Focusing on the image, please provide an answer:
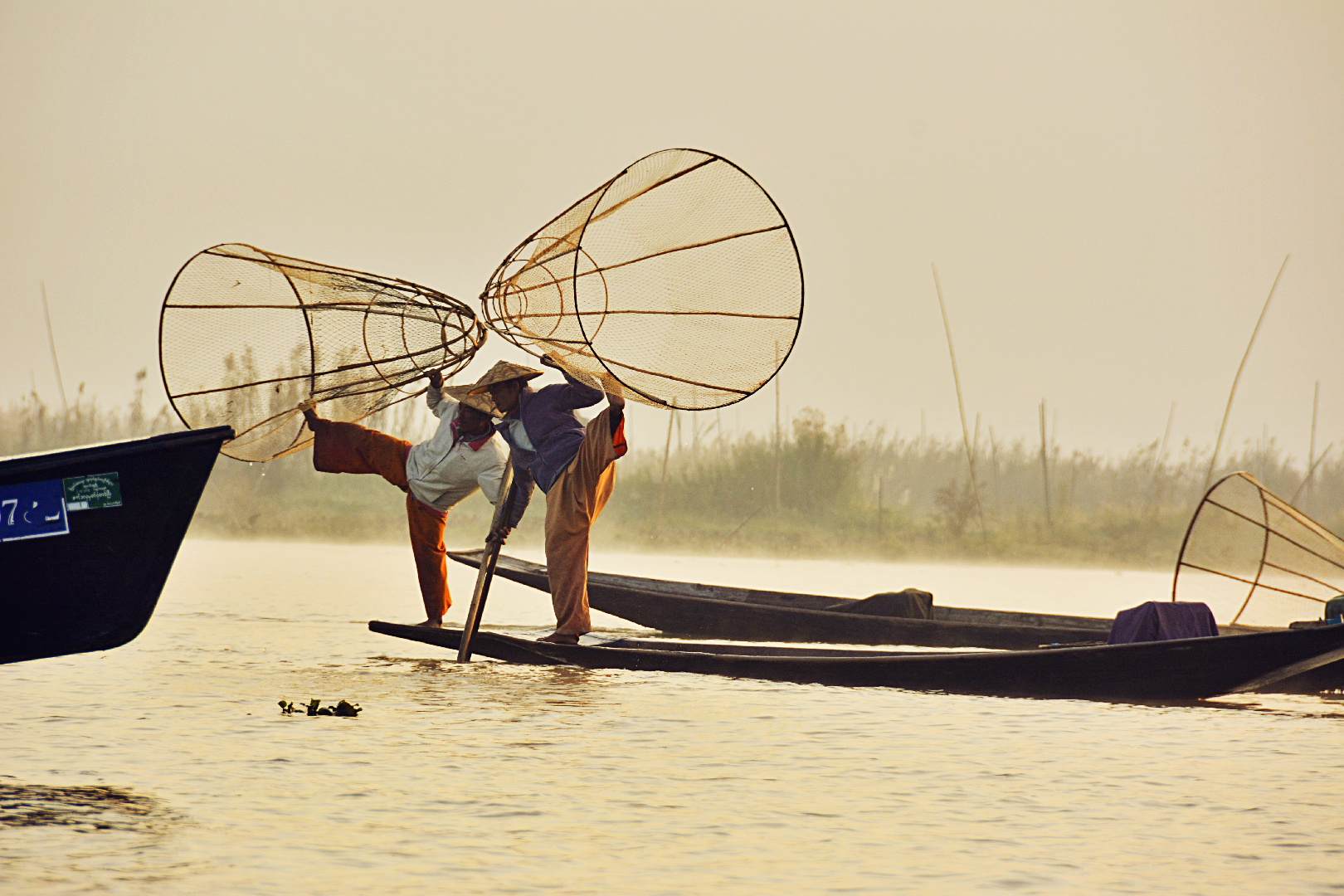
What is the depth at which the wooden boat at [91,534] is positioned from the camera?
14.5 feet

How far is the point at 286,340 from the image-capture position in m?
6.88

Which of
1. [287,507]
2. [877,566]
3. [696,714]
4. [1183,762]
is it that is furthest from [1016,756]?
[287,507]

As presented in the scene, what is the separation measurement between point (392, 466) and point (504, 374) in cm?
91

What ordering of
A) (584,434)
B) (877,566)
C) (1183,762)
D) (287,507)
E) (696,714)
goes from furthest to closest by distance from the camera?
(287,507) → (877,566) → (584,434) → (696,714) → (1183,762)

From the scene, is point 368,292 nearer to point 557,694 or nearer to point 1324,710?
point 557,694

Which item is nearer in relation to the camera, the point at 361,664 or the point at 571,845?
the point at 571,845

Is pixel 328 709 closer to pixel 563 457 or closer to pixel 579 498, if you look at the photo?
pixel 579 498

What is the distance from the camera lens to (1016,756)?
458 cm

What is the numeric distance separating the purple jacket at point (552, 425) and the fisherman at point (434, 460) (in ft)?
0.81

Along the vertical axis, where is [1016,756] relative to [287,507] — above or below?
below

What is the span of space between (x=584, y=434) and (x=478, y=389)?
0.56m

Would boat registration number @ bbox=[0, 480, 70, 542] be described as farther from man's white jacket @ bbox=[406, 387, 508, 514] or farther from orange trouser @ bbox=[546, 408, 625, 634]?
man's white jacket @ bbox=[406, 387, 508, 514]

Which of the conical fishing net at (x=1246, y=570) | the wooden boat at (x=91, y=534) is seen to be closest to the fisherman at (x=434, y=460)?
the wooden boat at (x=91, y=534)

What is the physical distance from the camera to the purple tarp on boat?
5578 millimetres
